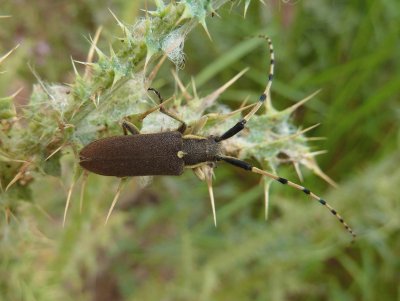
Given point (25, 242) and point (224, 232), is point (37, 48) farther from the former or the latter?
point (25, 242)

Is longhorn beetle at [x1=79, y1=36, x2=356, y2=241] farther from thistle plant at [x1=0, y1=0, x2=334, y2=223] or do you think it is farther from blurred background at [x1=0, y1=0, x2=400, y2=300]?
blurred background at [x1=0, y1=0, x2=400, y2=300]

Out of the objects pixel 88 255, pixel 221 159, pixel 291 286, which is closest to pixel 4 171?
pixel 221 159

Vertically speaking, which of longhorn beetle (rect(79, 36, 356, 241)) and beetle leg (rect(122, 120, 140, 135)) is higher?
beetle leg (rect(122, 120, 140, 135))

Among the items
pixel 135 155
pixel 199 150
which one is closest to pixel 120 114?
pixel 135 155

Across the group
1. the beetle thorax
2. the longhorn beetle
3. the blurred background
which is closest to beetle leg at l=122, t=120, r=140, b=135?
the longhorn beetle

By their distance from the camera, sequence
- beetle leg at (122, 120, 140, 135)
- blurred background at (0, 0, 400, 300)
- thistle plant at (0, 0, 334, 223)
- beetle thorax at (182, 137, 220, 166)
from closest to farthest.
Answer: thistle plant at (0, 0, 334, 223) → beetle leg at (122, 120, 140, 135) → beetle thorax at (182, 137, 220, 166) → blurred background at (0, 0, 400, 300)

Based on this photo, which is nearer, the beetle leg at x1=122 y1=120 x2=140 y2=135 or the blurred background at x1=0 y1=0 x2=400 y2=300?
the beetle leg at x1=122 y1=120 x2=140 y2=135

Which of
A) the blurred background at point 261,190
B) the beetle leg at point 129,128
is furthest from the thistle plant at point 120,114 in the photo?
the blurred background at point 261,190

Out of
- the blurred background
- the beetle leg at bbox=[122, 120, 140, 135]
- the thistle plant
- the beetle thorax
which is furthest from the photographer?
the blurred background

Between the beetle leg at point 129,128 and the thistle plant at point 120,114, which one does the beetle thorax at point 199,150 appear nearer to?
the thistle plant at point 120,114
